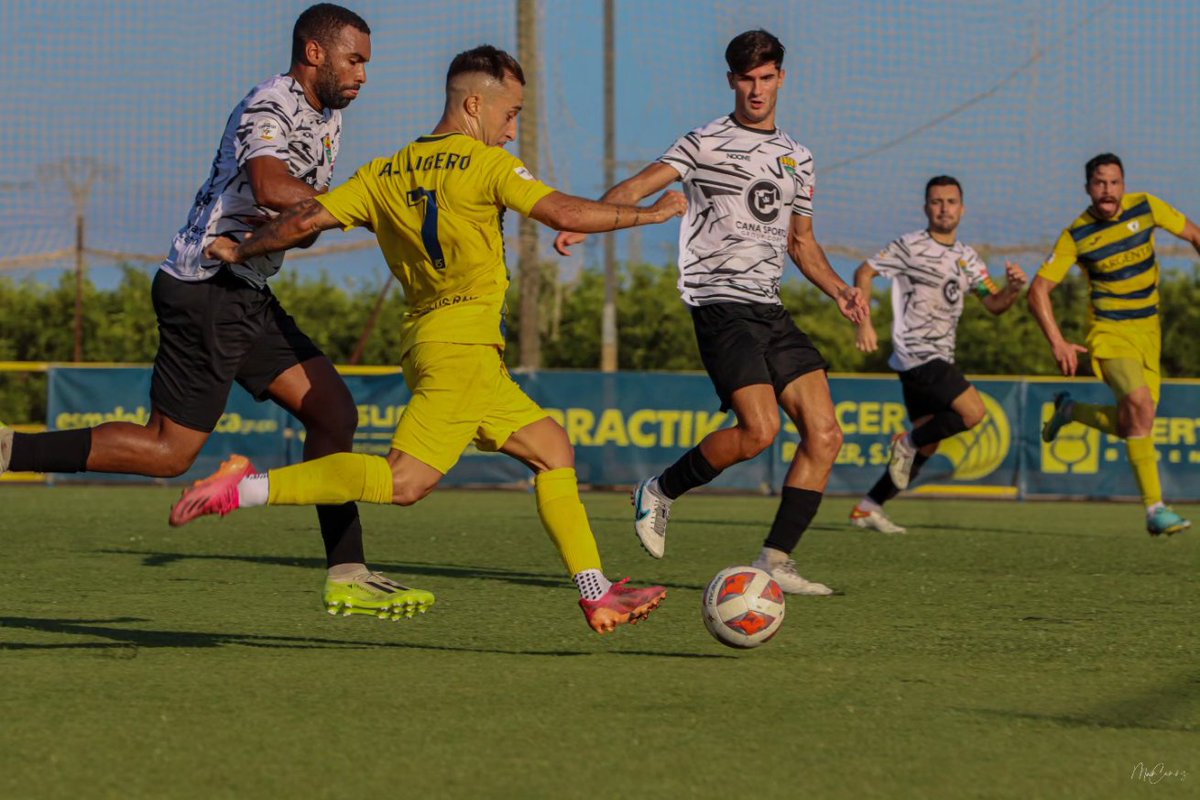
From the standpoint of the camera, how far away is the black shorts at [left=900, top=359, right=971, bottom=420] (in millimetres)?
11672

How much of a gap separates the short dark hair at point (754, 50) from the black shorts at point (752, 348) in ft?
3.48

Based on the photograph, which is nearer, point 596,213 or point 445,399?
point 596,213

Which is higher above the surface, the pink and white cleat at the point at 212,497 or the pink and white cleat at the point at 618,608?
the pink and white cleat at the point at 212,497

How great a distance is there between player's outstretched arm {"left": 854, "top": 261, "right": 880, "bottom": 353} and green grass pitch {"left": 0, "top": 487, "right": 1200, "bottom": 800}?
115 centimetres

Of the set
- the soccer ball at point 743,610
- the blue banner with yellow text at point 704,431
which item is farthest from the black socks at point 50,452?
the blue banner with yellow text at point 704,431

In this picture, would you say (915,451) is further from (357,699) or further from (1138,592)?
(357,699)

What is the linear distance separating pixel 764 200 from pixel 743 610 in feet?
8.64

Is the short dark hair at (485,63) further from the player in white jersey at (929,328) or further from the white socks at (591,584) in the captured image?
the player in white jersey at (929,328)

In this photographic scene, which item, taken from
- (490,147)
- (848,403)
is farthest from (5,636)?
(848,403)

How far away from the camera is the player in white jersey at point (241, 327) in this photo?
6059mm

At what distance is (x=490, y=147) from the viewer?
548 centimetres

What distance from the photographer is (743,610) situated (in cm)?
543

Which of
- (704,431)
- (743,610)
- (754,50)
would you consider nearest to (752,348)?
(754,50)

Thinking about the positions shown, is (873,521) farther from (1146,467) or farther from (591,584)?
(591,584)
